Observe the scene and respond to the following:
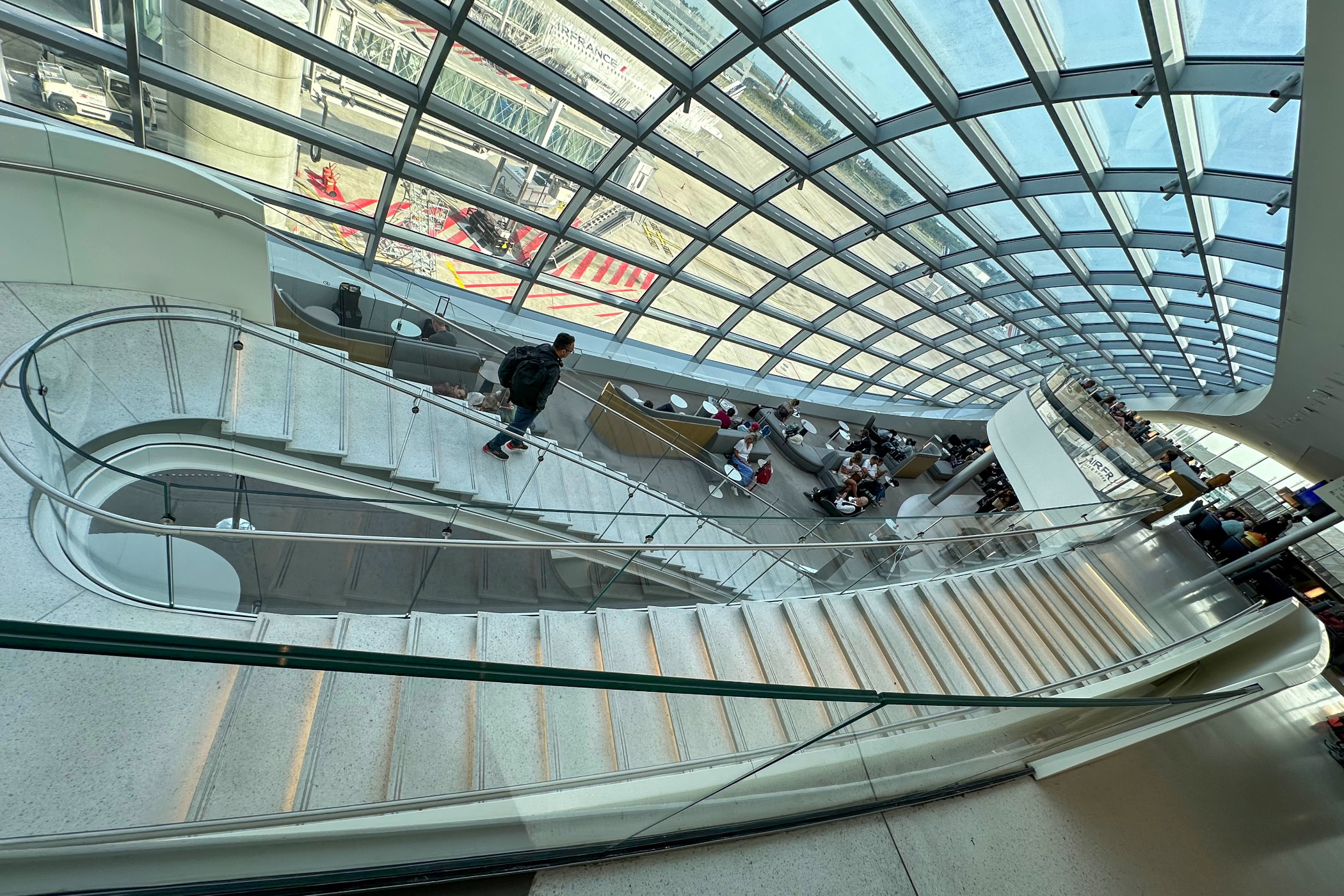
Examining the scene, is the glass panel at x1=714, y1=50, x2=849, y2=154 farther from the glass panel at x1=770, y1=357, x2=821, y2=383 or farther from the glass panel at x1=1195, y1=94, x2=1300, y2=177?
the glass panel at x1=770, y1=357, x2=821, y2=383

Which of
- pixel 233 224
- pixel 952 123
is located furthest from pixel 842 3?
pixel 233 224

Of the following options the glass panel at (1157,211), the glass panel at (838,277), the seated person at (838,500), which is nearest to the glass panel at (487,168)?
the glass panel at (838,277)

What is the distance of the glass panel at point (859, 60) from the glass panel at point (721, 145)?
1950mm

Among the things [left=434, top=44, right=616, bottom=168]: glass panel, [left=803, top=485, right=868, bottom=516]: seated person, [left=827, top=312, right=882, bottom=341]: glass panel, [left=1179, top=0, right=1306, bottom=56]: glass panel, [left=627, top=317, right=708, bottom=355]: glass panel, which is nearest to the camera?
[left=1179, top=0, right=1306, bottom=56]: glass panel

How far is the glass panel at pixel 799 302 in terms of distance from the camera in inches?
691

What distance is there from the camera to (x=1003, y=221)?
45.0 feet

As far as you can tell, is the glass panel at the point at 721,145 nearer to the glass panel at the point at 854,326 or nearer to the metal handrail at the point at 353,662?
the glass panel at the point at 854,326

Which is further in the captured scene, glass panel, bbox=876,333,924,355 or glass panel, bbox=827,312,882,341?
glass panel, bbox=876,333,924,355

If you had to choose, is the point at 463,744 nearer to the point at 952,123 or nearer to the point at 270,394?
the point at 270,394

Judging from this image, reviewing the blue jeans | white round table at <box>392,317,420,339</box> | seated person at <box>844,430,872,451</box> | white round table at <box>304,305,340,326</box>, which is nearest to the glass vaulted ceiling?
white round table at <box>304,305,340,326</box>

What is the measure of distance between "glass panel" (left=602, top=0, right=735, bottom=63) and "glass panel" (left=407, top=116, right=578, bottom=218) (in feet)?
12.0

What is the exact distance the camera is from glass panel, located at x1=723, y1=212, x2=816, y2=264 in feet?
46.7

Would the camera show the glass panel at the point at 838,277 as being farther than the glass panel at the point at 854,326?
No

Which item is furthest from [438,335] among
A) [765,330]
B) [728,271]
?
[765,330]
